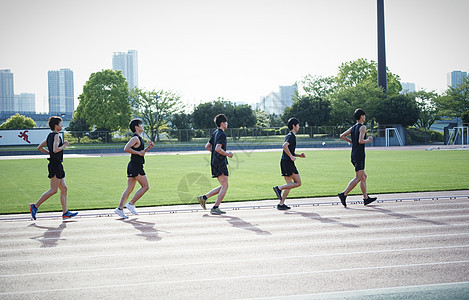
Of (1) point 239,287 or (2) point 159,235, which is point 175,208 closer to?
(2) point 159,235

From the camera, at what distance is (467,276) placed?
5.10 m

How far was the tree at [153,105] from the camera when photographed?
73.3 meters

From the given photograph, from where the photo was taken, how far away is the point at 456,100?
6875 centimetres

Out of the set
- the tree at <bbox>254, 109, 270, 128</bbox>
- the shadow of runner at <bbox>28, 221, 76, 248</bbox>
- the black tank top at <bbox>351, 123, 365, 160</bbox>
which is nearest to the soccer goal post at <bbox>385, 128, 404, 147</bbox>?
the tree at <bbox>254, 109, 270, 128</bbox>

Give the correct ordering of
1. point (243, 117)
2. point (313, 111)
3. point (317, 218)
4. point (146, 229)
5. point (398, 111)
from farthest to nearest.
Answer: point (243, 117) < point (313, 111) < point (398, 111) < point (317, 218) < point (146, 229)

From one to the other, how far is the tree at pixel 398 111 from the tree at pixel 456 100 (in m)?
8.49

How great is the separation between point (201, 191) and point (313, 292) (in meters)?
9.33

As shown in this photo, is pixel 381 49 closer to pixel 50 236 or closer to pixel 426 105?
pixel 426 105

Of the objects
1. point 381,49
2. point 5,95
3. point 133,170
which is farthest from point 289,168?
point 5,95

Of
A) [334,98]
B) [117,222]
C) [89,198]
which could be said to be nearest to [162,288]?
[117,222]

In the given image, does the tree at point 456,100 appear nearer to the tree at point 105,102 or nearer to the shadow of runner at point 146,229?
the tree at point 105,102

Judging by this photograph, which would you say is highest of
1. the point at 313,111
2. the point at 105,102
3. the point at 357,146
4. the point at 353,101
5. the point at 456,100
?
the point at 105,102

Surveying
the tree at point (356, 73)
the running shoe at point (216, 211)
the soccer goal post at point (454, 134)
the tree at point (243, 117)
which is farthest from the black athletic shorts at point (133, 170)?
the tree at point (356, 73)

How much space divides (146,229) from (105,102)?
6595 centimetres
